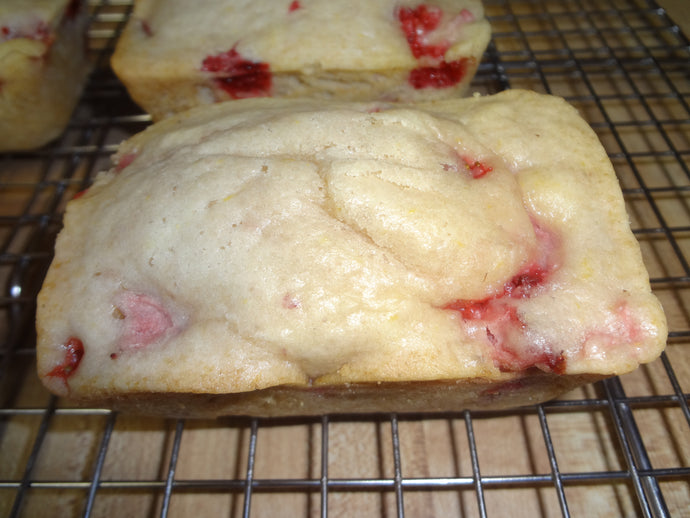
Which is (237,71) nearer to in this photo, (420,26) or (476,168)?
(420,26)

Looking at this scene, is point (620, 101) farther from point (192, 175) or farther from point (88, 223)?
point (88, 223)

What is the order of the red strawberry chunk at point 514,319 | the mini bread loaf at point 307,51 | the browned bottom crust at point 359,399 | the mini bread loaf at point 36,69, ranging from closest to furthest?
the red strawberry chunk at point 514,319 → the browned bottom crust at point 359,399 → the mini bread loaf at point 307,51 → the mini bread loaf at point 36,69

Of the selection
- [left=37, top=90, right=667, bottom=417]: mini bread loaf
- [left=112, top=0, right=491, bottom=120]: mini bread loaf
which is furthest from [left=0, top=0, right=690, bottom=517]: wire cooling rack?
[left=112, top=0, right=491, bottom=120]: mini bread loaf

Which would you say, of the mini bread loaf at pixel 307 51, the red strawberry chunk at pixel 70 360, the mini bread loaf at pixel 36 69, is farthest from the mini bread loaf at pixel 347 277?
the mini bread loaf at pixel 36 69

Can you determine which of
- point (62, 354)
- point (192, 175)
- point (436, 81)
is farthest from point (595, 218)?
point (62, 354)

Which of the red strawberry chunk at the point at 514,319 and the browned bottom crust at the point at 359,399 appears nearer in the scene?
the red strawberry chunk at the point at 514,319

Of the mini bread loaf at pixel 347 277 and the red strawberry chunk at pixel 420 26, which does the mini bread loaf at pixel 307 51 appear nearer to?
the red strawberry chunk at pixel 420 26

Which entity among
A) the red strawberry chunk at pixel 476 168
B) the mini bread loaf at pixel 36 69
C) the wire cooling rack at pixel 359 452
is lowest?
the wire cooling rack at pixel 359 452
